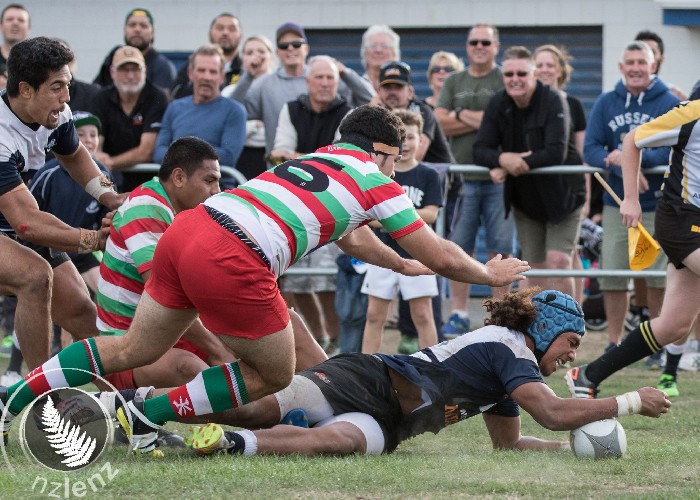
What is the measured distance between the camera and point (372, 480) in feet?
17.4

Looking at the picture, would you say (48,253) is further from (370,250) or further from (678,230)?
(678,230)

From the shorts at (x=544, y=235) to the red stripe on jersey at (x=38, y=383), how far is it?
5.64m

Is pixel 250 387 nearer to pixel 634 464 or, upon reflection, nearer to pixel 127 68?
pixel 634 464

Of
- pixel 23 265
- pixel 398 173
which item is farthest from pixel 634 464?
pixel 398 173

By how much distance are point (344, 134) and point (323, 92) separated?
4598 mm

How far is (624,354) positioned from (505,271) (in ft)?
7.65

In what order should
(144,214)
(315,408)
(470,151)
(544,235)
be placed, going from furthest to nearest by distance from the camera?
1. (470,151)
2. (544,235)
3. (144,214)
4. (315,408)

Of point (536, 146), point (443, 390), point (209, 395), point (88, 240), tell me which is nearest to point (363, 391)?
point (443, 390)

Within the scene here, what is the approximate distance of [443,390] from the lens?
20.4 feet

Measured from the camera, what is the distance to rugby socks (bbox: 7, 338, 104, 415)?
590 centimetres

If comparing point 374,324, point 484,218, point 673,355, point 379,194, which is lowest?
point 673,355

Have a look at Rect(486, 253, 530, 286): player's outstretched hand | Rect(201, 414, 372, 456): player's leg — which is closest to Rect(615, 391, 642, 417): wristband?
Rect(486, 253, 530, 286): player's outstretched hand

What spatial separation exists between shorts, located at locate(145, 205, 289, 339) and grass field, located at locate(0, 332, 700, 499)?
2.03 ft

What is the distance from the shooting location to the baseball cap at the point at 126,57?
10859mm
